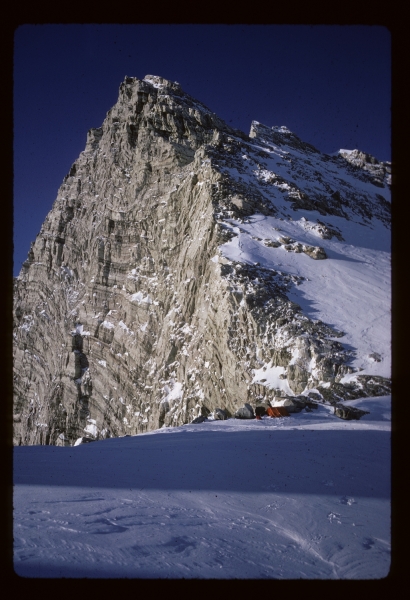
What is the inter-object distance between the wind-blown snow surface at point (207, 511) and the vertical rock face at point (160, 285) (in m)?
7.56

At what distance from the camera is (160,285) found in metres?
29.3

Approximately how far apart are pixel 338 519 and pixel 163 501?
181cm

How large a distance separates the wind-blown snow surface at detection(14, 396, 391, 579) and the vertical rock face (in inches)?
298

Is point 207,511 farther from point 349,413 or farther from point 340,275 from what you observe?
point 340,275

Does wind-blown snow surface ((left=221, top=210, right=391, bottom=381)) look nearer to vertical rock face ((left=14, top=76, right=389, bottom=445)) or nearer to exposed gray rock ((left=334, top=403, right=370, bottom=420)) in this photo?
vertical rock face ((left=14, top=76, right=389, bottom=445))

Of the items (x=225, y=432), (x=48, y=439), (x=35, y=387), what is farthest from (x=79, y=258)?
(x=225, y=432)

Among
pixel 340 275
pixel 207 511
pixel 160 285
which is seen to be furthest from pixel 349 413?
pixel 160 285

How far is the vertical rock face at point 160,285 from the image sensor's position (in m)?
18.2

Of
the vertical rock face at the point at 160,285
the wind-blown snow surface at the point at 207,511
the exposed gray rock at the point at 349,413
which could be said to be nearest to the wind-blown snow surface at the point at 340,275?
the vertical rock face at the point at 160,285

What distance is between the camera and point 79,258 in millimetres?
41938

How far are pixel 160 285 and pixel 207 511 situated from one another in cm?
2531

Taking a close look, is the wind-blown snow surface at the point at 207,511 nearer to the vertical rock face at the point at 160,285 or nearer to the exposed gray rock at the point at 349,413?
the exposed gray rock at the point at 349,413

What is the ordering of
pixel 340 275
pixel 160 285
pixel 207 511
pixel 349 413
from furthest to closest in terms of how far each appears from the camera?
1. pixel 160 285
2. pixel 340 275
3. pixel 349 413
4. pixel 207 511

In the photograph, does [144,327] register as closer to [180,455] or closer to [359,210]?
[359,210]
